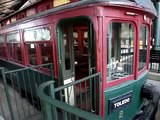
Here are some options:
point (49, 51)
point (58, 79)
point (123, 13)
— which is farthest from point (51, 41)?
point (123, 13)

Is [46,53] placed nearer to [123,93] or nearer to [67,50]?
[67,50]

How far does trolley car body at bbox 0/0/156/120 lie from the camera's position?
2336 millimetres

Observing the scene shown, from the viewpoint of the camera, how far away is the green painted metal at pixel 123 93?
2.60 meters

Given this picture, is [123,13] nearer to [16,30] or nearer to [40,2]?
[40,2]

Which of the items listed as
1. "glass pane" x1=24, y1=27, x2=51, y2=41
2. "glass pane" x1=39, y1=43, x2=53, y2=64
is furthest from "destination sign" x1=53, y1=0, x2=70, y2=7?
"glass pane" x1=39, y1=43, x2=53, y2=64

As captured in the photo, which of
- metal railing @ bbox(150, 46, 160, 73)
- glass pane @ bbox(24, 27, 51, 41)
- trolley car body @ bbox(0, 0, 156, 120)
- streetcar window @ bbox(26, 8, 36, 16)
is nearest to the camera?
trolley car body @ bbox(0, 0, 156, 120)

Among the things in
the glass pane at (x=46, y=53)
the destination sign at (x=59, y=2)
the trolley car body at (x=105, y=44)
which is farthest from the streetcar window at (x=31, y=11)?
the destination sign at (x=59, y=2)

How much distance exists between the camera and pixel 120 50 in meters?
3.35

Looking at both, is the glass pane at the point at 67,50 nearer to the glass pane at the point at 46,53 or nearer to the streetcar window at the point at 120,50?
the glass pane at the point at 46,53

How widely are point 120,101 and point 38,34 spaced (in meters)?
2.42

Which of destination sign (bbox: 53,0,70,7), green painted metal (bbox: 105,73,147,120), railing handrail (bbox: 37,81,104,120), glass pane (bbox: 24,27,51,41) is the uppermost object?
destination sign (bbox: 53,0,70,7)

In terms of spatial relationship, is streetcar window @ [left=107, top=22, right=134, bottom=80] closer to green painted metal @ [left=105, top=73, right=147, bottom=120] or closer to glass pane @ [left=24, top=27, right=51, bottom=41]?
green painted metal @ [left=105, top=73, right=147, bottom=120]

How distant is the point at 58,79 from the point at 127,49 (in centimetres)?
155

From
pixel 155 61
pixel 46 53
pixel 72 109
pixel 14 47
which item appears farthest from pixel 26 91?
pixel 155 61
